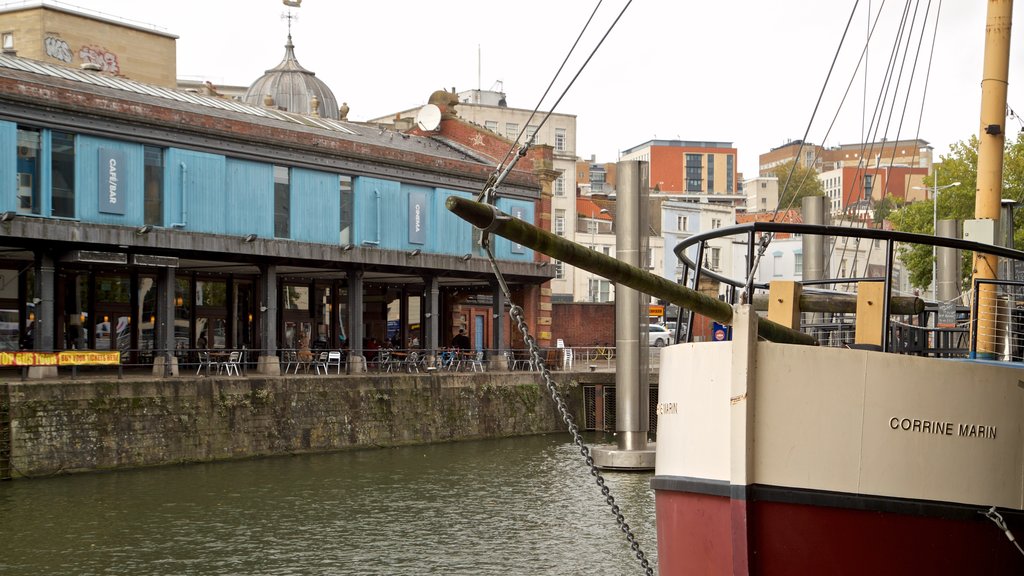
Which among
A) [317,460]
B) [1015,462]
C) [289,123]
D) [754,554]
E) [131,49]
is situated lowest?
[317,460]

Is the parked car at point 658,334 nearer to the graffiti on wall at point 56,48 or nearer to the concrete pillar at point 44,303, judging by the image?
the graffiti on wall at point 56,48

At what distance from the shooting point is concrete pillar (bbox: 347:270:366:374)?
121 feet

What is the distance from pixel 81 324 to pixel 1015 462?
1167 inches

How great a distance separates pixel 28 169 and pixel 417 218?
44.5 ft

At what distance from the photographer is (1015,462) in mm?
10672

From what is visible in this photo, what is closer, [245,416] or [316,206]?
[245,416]

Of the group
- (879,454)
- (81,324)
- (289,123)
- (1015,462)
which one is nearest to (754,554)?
(879,454)

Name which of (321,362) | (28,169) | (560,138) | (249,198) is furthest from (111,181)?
(560,138)

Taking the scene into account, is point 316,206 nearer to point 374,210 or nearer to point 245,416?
point 374,210

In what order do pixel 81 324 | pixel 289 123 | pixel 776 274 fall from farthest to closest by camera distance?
pixel 776 274 < pixel 289 123 < pixel 81 324

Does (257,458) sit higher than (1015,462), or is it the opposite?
(1015,462)

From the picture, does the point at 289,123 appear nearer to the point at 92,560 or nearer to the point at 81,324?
the point at 81,324

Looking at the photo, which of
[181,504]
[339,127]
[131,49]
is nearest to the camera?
[181,504]

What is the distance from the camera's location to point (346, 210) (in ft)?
127
